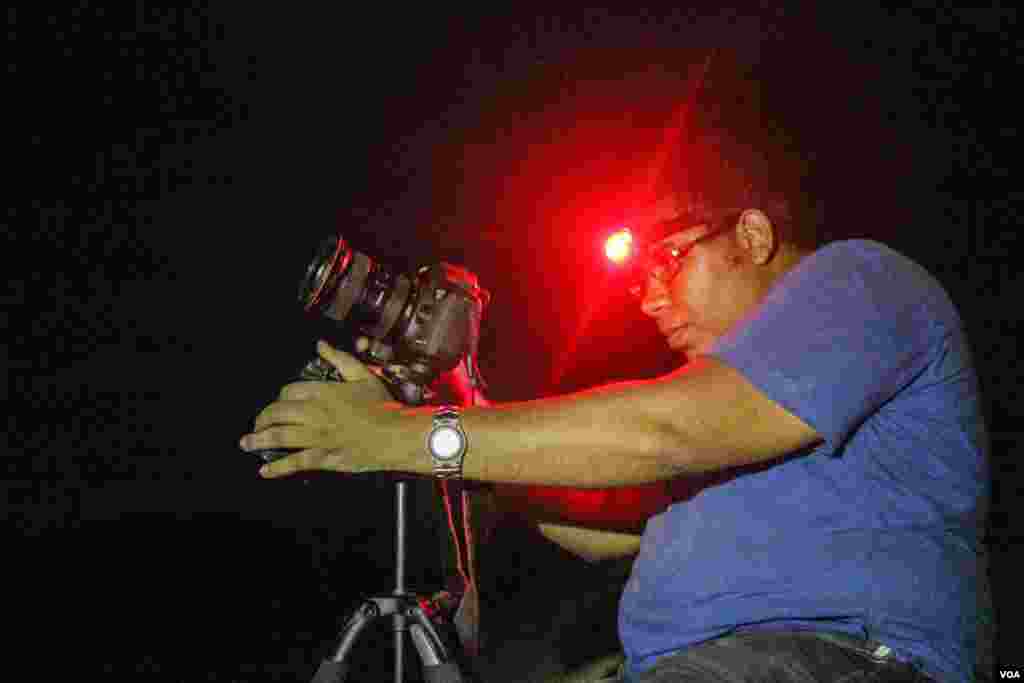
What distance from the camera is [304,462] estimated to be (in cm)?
126

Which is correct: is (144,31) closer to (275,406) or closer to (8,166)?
(8,166)

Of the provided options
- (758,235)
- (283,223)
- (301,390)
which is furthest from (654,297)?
(283,223)

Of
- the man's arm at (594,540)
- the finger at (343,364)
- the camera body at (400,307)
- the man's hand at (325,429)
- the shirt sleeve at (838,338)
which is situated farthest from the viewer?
the man's arm at (594,540)

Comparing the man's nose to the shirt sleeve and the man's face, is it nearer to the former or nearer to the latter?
the man's face

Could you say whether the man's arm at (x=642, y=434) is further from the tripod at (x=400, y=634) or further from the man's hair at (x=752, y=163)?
the man's hair at (x=752, y=163)

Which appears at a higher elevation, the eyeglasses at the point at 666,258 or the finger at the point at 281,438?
the eyeglasses at the point at 666,258

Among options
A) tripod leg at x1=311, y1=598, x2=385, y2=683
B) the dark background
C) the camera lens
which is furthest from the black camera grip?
the dark background

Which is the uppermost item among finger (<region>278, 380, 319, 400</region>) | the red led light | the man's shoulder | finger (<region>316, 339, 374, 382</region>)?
the red led light

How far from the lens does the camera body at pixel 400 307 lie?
1578 mm

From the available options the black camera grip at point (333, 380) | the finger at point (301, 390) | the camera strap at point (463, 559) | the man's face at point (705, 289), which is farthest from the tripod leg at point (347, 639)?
the man's face at point (705, 289)

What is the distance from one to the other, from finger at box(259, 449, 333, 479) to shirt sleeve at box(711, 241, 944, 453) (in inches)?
28.9

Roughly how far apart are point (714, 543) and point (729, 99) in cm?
121

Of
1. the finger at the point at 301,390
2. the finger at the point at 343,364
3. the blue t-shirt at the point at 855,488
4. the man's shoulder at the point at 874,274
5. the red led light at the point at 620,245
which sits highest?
the red led light at the point at 620,245

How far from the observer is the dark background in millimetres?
3561
